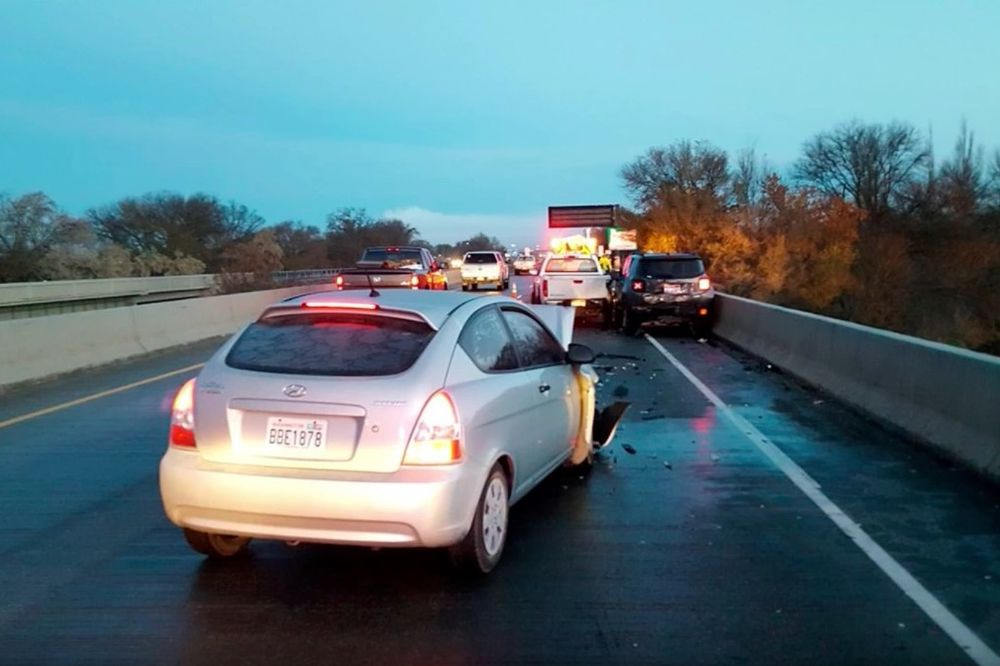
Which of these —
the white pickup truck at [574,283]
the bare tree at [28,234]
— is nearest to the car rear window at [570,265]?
the white pickup truck at [574,283]

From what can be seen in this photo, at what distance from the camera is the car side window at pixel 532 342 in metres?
6.93

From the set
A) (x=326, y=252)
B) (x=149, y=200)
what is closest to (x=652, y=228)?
(x=326, y=252)

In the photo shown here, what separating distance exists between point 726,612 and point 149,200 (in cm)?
9256

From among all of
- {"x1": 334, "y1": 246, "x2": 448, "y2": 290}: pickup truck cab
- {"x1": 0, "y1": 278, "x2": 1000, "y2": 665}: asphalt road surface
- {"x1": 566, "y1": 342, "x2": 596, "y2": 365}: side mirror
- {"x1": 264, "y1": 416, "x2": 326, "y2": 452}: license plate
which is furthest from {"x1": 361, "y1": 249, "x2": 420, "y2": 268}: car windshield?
{"x1": 264, "y1": 416, "x2": 326, "y2": 452}: license plate

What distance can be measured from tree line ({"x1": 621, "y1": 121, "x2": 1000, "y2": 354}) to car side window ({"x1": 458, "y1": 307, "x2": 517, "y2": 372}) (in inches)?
1311

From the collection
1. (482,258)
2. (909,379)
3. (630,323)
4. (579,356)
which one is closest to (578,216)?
(482,258)

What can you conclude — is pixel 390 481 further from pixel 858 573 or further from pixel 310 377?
pixel 858 573

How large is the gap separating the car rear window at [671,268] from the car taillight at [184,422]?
685 inches

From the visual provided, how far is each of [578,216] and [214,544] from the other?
44337mm

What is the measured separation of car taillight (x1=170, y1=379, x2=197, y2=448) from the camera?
219 inches

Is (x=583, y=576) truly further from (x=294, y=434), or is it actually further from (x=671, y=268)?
(x=671, y=268)

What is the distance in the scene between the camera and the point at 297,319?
6012 millimetres

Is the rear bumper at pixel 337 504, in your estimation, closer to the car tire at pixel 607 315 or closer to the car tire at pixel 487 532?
the car tire at pixel 487 532

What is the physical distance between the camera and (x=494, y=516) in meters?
5.87
